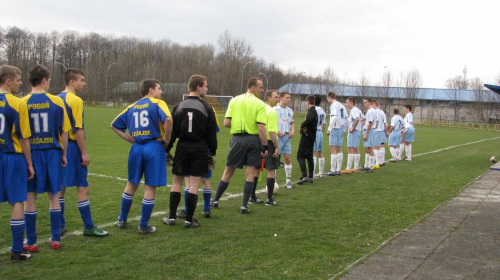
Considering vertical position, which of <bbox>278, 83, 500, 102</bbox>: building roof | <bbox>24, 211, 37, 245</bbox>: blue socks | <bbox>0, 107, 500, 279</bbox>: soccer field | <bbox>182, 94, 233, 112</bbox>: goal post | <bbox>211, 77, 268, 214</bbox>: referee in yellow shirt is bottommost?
<bbox>0, 107, 500, 279</bbox>: soccer field

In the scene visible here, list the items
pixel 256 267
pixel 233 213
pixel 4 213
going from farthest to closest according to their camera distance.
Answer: pixel 233 213, pixel 4 213, pixel 256 267

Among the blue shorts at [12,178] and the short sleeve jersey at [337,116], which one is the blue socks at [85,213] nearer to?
the blue shorts at [12,178]

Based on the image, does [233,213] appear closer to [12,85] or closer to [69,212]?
[69,212]

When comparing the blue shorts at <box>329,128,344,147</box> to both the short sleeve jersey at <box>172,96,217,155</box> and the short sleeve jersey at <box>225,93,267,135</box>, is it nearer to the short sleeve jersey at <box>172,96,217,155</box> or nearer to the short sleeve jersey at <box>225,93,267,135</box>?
the short sleeve jersey at <box>225,93,267,135</box>

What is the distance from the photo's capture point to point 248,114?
7.07 meters

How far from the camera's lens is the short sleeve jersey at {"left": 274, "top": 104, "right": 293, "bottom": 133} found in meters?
9.63

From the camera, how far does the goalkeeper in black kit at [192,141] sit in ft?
20.3

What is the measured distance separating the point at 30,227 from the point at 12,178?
2.29ft

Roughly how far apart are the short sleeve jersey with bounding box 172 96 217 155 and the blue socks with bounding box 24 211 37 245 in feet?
6.81

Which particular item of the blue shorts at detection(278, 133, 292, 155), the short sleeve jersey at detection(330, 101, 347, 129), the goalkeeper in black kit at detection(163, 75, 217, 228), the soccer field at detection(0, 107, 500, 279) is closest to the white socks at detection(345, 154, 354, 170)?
the short sleeve jersey at detection(330, 101, 347, 129)

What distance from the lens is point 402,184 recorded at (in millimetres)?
11133

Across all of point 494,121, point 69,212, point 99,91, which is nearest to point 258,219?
point 69,212

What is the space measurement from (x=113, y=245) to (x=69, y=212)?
76.1 inches

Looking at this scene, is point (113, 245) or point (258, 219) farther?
point (258, 219)
